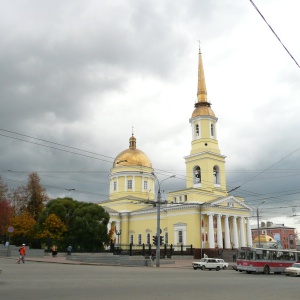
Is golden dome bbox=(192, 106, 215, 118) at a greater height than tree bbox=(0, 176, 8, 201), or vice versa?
golden dome bbox=(192, 106, 215, 118)

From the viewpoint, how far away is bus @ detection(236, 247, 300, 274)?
91.1 feet

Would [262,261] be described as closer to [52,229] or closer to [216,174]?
[52,229]

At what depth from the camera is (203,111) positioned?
2243 inches

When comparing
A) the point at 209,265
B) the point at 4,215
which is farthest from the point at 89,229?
the point at 209,265

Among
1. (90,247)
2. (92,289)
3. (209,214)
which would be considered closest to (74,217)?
(90,247)

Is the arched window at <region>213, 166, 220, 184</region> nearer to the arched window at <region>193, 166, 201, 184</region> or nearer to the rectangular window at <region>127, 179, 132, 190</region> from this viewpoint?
the arched window at <region>193, 166, 201, 184</region>

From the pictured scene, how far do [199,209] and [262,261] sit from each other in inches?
955

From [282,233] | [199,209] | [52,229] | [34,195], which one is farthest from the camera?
[282,233]

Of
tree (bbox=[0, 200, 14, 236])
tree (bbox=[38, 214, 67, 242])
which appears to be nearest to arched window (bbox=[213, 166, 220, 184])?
tree (bbox=[38, 214, 67, 242])

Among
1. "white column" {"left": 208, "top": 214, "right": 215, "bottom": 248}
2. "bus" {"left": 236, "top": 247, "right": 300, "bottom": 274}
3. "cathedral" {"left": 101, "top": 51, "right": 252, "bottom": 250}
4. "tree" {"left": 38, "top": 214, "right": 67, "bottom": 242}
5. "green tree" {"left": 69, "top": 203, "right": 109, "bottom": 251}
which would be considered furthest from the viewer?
"cathedral" {"left": 101, "top": 51, "right": 252, "bottom": 250}

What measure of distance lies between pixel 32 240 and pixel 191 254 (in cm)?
Answer: 2183

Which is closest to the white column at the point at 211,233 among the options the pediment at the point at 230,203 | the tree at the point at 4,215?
the pediment at the point at 230,203

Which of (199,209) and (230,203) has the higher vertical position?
(230,203)

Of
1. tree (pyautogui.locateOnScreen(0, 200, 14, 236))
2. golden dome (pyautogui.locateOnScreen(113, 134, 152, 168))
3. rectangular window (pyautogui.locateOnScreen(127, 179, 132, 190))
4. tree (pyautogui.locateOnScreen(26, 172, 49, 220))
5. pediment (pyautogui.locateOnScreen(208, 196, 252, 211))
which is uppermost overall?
golden dome (pyautogui.locateOnScreen(113, 134, 152, 168))
